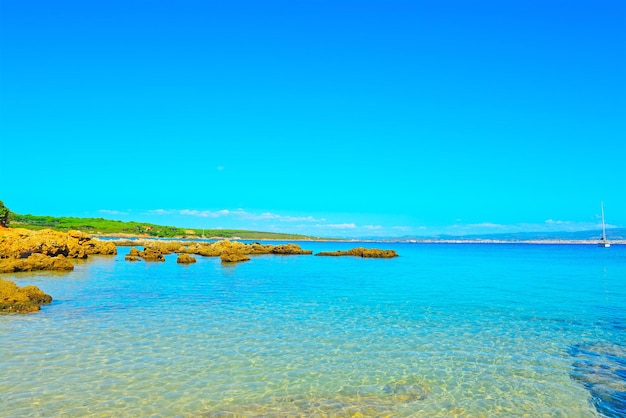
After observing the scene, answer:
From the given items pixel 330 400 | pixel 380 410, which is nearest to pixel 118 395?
pixel 330 400

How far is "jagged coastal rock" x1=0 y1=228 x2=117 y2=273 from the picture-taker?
105 feet

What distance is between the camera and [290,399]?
27.8ft

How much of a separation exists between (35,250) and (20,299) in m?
29.1

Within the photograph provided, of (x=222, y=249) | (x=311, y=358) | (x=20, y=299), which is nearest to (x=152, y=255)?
(x=222, y=249)

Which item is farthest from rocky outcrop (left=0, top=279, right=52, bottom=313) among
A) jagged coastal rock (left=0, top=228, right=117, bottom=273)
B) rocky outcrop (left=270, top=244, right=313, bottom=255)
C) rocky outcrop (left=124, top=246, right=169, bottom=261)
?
rocky outcrop (left=270, top=244, right=313, bottom=255)

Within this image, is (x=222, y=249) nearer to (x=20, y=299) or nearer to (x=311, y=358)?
(x=20, y=299)

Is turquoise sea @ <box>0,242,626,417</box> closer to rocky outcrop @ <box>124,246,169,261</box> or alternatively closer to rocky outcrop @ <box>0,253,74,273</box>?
rocky outcrop @ <box>0,253,74,273</box>

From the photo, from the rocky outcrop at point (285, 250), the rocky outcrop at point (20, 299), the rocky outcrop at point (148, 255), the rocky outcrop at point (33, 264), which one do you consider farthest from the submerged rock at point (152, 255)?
the rocky outcrop at point (20, 299)

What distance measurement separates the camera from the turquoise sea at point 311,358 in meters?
8.23

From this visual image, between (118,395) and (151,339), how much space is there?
4.46 meters

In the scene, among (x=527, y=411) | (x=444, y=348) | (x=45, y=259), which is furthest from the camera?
(x=45, y=259)

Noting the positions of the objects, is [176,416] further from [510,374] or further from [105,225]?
[105,225]

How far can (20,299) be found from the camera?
16891 millimetres

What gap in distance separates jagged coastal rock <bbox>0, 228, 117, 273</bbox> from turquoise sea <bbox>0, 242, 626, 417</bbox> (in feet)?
47.3
